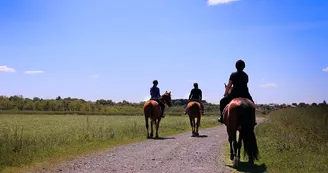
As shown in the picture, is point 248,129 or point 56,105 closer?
point 248,129

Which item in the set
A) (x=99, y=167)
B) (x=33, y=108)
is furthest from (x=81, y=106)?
(x=99, y=167)

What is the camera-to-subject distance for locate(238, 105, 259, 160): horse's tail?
36.2ft

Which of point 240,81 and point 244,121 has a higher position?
point 240,81

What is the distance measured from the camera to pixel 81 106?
96188 mm

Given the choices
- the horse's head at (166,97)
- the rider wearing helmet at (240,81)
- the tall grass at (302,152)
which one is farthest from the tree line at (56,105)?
the rider wearing helmet at (240,81)

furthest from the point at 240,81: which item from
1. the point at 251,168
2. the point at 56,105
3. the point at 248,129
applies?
the point at 56,105

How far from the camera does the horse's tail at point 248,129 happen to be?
435 inches

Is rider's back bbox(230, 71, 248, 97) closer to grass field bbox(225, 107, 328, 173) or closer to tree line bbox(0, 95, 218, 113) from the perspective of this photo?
grass field bbox(225, 107, 328, 173)

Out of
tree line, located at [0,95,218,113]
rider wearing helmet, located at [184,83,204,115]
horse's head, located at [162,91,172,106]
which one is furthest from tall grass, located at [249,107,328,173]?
tree line, located at [0,95,218,113]

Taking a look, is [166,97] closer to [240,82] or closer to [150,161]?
[150,161]

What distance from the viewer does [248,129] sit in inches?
441

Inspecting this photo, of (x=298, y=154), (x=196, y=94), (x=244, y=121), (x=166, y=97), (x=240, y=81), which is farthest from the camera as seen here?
(x=166, y=97)

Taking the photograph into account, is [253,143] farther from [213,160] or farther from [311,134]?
[311,134]

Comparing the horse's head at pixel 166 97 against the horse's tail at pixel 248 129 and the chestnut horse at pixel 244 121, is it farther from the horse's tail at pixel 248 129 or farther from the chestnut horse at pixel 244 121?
the horse's tail at pixel 248 129
